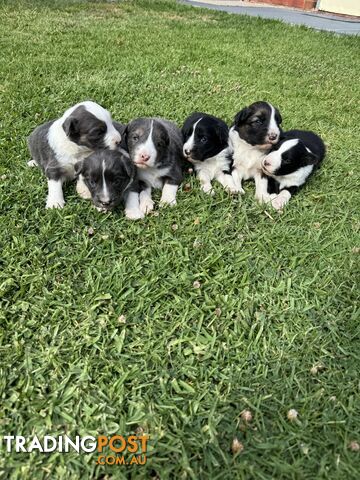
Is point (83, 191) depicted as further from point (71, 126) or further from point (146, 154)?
point (146, 154)

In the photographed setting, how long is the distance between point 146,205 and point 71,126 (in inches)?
38.5

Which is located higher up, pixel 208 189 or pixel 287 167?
pixel 287 167

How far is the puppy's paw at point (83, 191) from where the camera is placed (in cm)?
406

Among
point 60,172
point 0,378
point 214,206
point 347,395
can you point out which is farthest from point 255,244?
point 0,378

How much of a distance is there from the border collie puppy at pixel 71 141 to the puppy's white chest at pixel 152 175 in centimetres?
40

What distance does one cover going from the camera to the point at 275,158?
4359 millimetres

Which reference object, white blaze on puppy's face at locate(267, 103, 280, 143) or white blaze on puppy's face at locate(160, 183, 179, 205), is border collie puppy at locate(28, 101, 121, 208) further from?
white blaze on puppy's face at locate(267, 103, 280, 143)

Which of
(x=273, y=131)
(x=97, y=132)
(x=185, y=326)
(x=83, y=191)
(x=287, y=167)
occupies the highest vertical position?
(x=97, y=132)

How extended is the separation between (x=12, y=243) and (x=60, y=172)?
2.89 ft

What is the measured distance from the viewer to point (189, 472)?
2252mm

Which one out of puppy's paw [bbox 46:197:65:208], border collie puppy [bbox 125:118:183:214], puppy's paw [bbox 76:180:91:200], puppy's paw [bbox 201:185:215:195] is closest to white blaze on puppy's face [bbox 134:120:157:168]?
border collie puppy [bbox 125:118:183:214]

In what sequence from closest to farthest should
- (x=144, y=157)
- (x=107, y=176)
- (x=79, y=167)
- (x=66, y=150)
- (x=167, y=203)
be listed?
1. (x=107, y=176)
2. (x=79, y=167)
3. (x=144, y=157)
4. (x=66, y=150)
5. (x=167, y=203)

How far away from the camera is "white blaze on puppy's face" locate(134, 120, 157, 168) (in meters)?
3.93

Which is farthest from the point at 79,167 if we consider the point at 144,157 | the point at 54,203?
the point at 144,157
